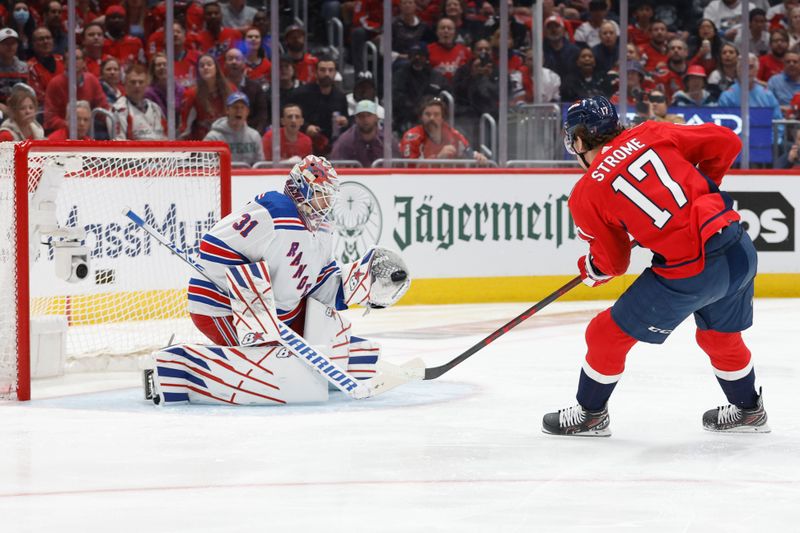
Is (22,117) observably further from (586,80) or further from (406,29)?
(586,80)

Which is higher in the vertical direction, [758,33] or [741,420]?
[758,33]

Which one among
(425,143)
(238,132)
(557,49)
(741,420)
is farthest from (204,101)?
(741,420)

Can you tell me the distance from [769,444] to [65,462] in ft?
6.34

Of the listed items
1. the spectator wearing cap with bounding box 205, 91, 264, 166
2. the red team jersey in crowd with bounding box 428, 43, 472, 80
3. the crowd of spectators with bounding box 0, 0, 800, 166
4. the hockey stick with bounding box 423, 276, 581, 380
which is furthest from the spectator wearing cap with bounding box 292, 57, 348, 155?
the hockey stick with bounding box 423, 276, 581, 380

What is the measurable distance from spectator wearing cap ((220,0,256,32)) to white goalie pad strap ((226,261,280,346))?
3780mm

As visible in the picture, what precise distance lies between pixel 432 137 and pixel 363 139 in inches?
17.9

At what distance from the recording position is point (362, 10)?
27.2ft

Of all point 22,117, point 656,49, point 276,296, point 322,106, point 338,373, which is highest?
point 656,49

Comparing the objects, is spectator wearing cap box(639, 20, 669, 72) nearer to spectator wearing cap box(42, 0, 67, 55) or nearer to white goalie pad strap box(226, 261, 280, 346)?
spectator wearing cap box(42, 0, 67, 55)

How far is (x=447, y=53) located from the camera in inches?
325

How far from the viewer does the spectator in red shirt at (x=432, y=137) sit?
798 cm

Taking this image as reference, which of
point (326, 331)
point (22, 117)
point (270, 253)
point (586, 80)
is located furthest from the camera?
point (586, 80)

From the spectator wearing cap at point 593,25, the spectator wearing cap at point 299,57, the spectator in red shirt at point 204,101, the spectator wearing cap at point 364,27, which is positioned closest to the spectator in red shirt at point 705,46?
the spectator wearing cap at point 593,25

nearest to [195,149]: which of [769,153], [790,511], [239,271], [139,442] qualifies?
[239,271]
